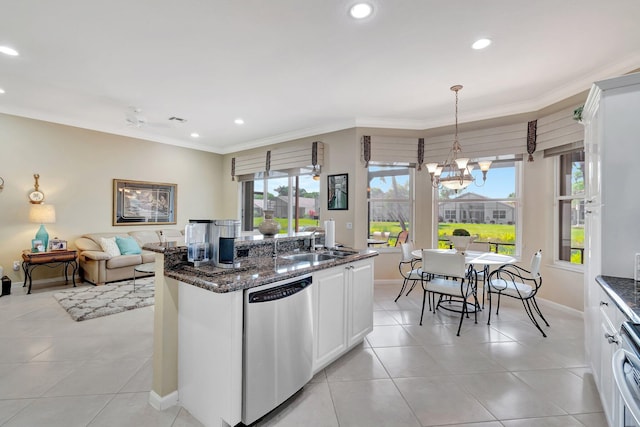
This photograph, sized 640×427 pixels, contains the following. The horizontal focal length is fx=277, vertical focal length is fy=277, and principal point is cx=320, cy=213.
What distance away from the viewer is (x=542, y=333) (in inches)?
115

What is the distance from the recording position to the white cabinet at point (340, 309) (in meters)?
2.13

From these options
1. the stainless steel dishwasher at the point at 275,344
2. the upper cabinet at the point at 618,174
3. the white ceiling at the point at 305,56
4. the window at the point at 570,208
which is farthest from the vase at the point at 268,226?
the window at the point at 570,208

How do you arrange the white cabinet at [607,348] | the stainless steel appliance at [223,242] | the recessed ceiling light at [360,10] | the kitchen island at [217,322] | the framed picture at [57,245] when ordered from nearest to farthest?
the white cabinet at [607,348] → the kitchen island at [217,322] → the stainless steel appliance at [223,242] → the recessed ceiling light at [360,10] → the framed picture at [57,245]

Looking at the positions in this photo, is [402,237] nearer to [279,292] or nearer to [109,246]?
[279,292]

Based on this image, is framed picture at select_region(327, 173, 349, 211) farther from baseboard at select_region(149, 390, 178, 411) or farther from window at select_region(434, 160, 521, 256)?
baseboard at select_region(149, 390, 178, 411)

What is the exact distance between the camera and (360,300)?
2.60 metres

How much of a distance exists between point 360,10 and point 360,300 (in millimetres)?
2432

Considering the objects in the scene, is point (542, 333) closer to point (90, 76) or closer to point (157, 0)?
point (157, 0)

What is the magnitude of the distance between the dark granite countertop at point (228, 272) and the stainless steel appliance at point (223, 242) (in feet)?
0.23

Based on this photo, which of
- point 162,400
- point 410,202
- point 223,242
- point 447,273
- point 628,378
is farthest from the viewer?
point 410,202

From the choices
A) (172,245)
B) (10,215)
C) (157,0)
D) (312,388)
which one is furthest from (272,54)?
(10,215)

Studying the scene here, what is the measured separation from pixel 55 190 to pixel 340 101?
16.4ft

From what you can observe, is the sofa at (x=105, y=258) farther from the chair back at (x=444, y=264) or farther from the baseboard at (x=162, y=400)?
the chair back at (x=444, y=264)

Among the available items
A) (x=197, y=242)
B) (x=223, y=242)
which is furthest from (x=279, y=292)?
(x=197, y=242)
